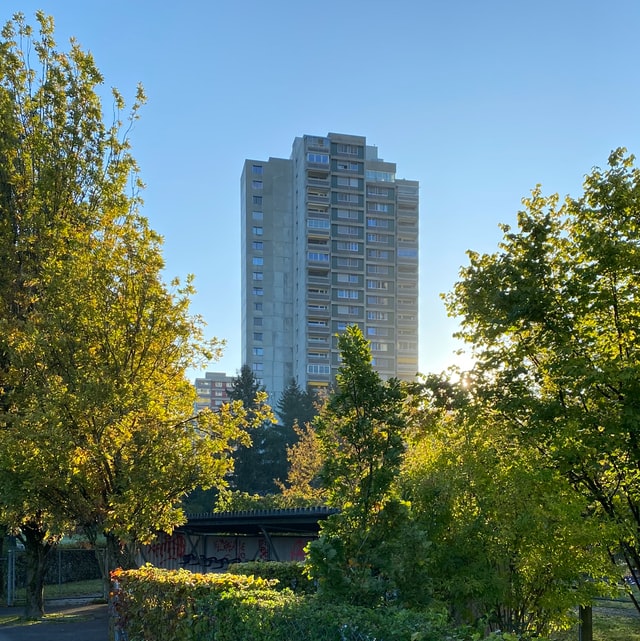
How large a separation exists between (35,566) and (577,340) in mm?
17298

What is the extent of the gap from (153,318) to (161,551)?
16.6 meters

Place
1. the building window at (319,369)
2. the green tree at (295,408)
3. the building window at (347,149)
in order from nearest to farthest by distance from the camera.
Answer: the green tree at (295,408), the building window at (319,369), the building window at (347,149)

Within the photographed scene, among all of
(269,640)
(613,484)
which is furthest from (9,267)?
(613,484)

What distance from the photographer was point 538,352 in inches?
421

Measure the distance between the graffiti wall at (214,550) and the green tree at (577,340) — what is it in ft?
38.6

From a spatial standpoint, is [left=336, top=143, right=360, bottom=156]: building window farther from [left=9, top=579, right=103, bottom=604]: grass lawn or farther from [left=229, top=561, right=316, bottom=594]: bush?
[left=229, top=561, right=316, bottom=594]: bush

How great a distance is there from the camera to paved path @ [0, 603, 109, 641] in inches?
588

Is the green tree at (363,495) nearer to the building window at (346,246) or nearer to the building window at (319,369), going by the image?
the building window at (319,369)

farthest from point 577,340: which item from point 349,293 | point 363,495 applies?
point 349,293

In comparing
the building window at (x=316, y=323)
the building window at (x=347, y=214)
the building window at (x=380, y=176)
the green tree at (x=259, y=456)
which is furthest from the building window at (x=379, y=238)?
the green tree at (x=259, y=456)

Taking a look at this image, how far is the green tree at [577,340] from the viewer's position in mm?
9156

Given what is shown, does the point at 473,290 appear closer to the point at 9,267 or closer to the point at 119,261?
the point at 119,261

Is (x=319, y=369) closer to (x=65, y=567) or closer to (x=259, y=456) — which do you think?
(x=259, y=456)

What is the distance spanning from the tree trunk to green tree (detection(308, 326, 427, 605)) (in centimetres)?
1506
